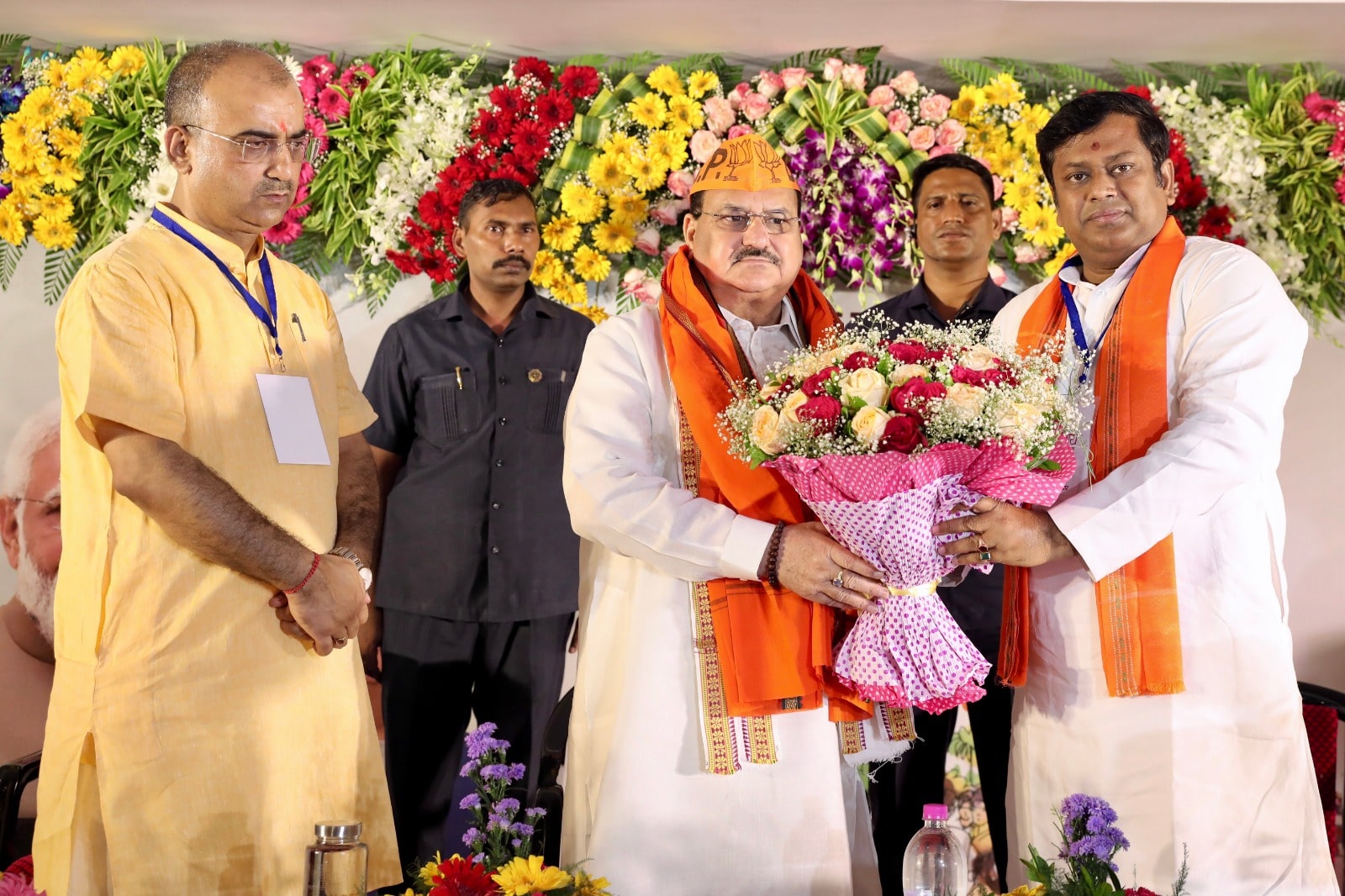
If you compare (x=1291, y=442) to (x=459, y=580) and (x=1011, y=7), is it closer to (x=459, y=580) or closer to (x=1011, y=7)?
Result: (x=1011, y=7)

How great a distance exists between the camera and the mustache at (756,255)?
2900mm

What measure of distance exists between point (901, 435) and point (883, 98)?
256 cm

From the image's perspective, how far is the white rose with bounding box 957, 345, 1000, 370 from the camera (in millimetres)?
2432

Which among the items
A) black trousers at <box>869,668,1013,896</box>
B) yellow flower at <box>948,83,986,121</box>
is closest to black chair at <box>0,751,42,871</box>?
black trousers at <box>869,668,1013,896</box>

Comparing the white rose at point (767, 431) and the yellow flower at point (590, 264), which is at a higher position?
the yellow flower at point (590, 264)

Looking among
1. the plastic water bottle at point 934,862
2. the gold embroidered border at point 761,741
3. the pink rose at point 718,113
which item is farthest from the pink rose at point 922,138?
the plastic water bottle at point 934,862

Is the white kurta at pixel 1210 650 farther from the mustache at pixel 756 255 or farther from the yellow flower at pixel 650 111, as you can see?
the yellow flower at pixel 650 111

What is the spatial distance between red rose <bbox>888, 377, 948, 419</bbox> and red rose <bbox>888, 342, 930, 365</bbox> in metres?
A: 0.11

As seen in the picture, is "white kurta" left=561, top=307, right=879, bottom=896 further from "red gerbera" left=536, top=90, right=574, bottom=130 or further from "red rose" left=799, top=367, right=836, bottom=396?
"red gerbera" left=536, top=90, right=574, bottom=130

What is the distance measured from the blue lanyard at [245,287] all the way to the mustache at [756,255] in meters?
1.07

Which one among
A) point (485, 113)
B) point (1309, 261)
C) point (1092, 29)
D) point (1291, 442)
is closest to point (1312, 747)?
point (1291, 442)

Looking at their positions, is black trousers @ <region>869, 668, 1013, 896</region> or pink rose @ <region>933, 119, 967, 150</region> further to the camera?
pink rose @ <region>933, 119, 967, 150</region>

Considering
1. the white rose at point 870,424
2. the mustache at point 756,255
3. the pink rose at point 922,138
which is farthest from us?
the pink rose at point 922,138

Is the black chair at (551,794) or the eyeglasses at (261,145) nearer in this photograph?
the eyeglasses at (261,145)
